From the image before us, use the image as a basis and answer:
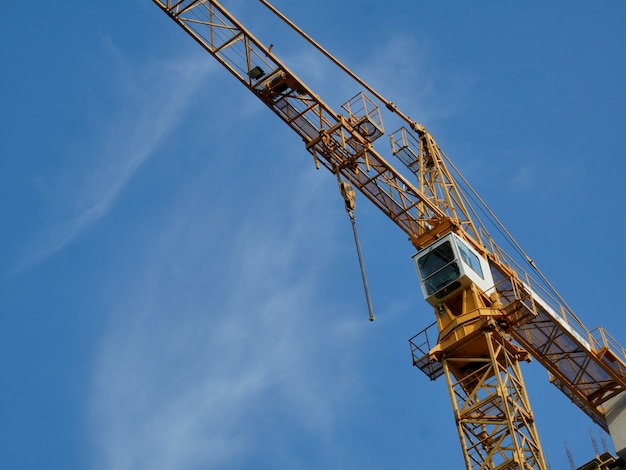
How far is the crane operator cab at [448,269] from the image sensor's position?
42531 millimetres

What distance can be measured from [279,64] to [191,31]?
3529mm

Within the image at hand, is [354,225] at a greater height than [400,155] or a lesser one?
lesser

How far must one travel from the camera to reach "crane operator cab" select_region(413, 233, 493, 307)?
42531mm

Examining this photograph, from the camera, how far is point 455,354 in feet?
137

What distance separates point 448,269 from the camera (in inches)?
1689

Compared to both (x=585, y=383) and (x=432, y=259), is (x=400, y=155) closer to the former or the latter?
(x=432, y=259)

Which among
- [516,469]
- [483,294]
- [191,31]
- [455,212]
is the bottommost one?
[516,469]

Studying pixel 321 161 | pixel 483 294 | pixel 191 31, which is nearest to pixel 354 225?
pixel 321 161

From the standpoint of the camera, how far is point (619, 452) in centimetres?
4366

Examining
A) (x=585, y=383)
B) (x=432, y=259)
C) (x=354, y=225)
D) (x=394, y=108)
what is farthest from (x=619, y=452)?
(x=394, y=108)

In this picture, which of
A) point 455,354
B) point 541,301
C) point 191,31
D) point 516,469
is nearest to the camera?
point 516,469

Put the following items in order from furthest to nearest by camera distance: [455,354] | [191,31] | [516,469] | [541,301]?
[191,31] < [541,301] < [455,354] < [516,469]

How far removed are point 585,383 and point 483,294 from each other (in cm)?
556

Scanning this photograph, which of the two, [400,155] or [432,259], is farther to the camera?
[400,155]
